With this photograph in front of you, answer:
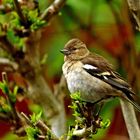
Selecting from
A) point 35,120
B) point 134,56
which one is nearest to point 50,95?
point 134,56

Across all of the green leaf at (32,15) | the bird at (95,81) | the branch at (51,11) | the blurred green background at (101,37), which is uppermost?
the green leaf at (32,15)

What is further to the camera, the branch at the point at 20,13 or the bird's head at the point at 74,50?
the bird's head at the point at 74,50

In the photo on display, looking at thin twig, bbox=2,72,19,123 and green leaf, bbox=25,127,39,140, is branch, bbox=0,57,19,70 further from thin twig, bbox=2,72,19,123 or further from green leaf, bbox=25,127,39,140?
green leaf, bbox=25,127,39,140

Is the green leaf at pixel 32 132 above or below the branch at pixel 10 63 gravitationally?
above

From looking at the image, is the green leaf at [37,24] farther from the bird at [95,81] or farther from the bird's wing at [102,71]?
the bird's wing at [102,71]

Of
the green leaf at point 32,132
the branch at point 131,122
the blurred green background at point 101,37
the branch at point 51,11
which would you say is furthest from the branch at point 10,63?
the green leaf at point 32,132

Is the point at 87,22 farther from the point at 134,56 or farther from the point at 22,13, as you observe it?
the point at 22,13
